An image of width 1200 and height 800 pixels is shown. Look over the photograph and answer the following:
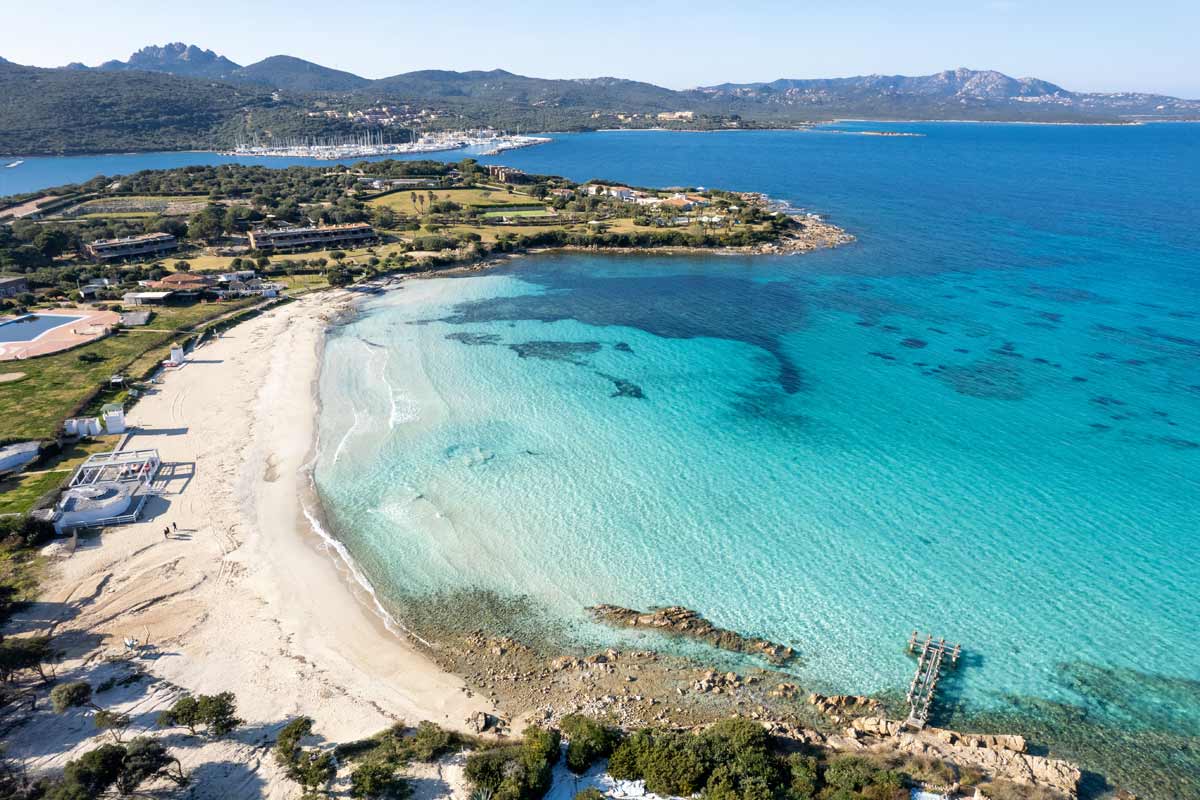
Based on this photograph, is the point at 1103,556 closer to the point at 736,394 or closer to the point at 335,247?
the point at 736,394

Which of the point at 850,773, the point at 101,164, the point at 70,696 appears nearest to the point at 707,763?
the point at 850,773

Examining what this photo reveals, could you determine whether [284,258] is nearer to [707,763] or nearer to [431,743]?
[431,743]

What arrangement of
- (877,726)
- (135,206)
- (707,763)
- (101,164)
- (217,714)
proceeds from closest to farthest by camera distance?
(707,763) < (217,714) < (877,726) < (135,206) < (101,164)

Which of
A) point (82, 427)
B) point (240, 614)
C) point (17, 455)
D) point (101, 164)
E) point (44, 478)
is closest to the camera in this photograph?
point (240, 614)

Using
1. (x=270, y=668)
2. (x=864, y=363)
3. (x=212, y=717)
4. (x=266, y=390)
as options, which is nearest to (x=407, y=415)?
(x=266, y=390)

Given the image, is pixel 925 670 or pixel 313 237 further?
pixel 313 237

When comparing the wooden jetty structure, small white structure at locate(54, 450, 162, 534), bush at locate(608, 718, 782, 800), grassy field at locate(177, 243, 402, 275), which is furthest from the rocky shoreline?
grassy field at locate(177, 243, 402, 275)
